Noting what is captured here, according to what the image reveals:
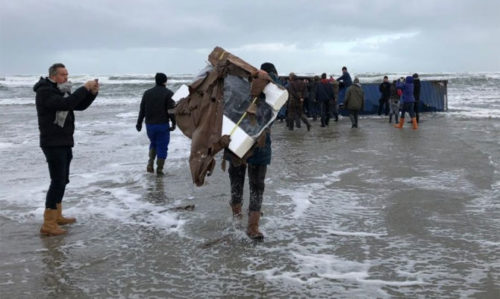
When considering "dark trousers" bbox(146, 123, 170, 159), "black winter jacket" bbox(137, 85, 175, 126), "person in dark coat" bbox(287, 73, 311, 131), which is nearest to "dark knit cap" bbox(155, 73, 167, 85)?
"black winter jacket" bbox(137, 85, 175, 126)

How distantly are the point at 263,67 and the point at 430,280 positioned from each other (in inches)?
104

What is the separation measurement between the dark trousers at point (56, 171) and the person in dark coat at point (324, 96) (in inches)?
482

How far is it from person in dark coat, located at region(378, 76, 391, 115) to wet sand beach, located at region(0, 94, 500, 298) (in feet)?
32.8

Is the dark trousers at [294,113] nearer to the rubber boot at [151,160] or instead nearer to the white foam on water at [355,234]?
the rubber boot at [151,160]

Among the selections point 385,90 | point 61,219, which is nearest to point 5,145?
point 61,219

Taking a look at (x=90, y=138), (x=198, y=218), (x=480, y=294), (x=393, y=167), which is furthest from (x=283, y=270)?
(x=90, y=138)

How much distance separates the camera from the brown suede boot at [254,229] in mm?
5242

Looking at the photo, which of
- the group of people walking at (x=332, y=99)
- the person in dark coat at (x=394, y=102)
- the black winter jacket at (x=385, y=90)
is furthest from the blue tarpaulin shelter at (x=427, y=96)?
the person in dark coat at (x=394, y=102)

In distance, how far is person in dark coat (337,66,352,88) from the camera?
19.9 meters

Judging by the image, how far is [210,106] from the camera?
16.8 ft

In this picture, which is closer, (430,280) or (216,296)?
(216,296)

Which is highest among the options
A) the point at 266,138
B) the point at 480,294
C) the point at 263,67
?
the point at 263,67

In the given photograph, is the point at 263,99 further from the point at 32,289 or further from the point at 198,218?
the point at 32,289

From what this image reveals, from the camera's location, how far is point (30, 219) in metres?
6.29
